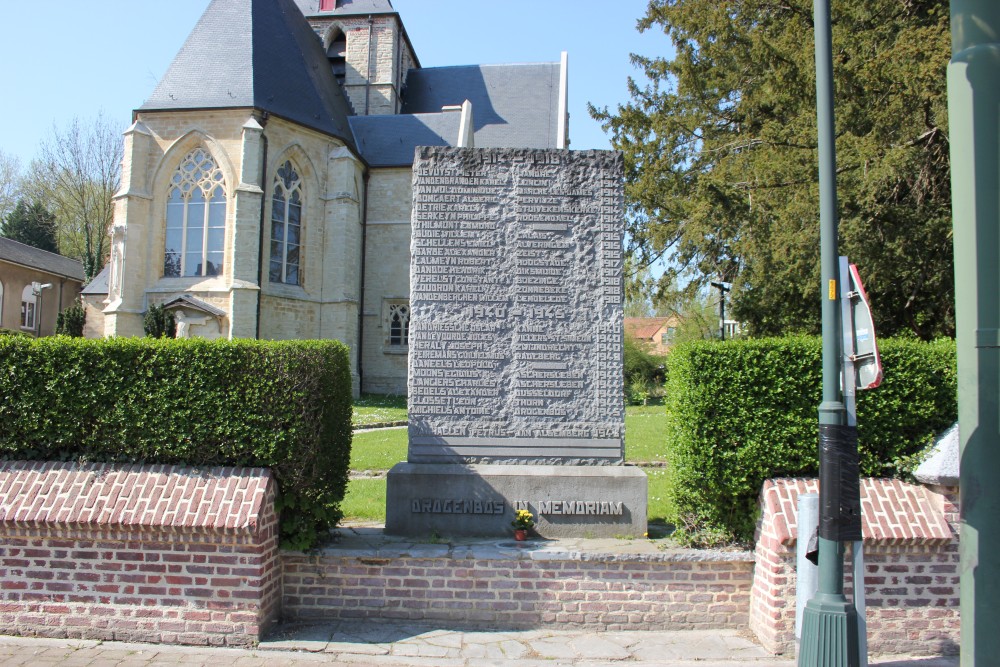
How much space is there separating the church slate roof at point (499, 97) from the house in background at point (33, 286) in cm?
2263

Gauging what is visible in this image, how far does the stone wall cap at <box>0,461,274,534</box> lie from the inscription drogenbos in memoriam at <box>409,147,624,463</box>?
1731 millimetres

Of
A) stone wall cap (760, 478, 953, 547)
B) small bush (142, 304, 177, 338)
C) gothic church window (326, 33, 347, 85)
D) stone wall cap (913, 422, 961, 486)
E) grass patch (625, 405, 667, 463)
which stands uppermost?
gothic church window (326, 33, 347, 85)

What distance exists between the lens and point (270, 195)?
24.5 m

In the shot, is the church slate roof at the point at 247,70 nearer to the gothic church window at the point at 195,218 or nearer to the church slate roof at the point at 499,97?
the gothic church window at the point at 195,218

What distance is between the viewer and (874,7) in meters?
12.7

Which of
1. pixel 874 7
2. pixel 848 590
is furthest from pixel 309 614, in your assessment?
pixel 874 7

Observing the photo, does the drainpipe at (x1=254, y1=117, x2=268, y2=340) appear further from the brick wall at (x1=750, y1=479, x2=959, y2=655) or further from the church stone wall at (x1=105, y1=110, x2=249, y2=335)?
the brick wall at (x1=750, y1=479, x2=959, y2=655)

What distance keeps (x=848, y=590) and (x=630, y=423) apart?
13.9 m

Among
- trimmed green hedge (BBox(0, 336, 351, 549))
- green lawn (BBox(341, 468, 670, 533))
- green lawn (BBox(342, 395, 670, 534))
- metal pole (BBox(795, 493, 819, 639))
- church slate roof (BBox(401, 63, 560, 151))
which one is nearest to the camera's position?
metal pole (BBox(795, 493, 819, 639))

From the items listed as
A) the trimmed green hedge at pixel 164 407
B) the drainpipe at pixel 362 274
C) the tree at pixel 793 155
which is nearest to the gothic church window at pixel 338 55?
the drainpipe at pixel 362 274

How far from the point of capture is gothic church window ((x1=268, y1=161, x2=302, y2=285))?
24984 mm

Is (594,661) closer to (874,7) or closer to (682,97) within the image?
(874,7)

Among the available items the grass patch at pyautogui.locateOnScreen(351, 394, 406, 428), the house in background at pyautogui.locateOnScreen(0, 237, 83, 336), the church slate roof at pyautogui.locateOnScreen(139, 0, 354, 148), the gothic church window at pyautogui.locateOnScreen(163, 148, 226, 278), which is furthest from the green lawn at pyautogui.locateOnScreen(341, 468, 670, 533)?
the house in background at pyautogui.locateOnScreen(0, 237, 83, 336)

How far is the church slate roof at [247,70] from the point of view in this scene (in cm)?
2380
